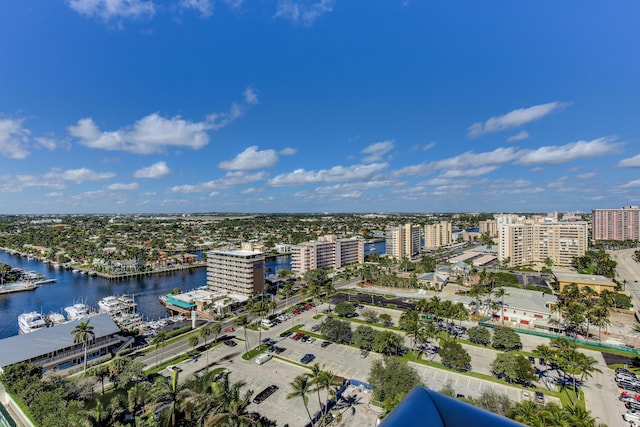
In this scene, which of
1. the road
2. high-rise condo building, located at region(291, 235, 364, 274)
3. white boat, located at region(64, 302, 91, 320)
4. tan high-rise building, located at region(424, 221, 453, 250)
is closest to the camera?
white boat, located at region(64, 302, 91, 320)

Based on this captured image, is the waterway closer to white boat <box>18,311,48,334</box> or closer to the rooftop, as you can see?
white boat <box>18,311,48,334</box>

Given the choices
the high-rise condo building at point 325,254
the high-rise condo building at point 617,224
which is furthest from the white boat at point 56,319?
the high-rise condo building at point 617,224

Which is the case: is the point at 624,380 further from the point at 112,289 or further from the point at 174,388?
the point at 112,289

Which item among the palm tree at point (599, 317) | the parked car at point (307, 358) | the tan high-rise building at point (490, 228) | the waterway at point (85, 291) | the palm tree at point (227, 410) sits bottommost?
the waterway at point (85, 291)

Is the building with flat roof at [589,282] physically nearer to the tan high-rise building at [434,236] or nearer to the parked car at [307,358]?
the parked car at [307,358]

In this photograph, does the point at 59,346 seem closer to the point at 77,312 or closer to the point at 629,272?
the point at 77,312

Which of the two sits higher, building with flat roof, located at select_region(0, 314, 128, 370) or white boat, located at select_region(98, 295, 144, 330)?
building with flat roof, located at select_region(0, 314, 128, 370)

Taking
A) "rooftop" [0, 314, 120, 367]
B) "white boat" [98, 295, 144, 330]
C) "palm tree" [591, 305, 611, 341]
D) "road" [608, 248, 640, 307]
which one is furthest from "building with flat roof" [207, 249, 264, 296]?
"road" [608, 248, 640, 307]
